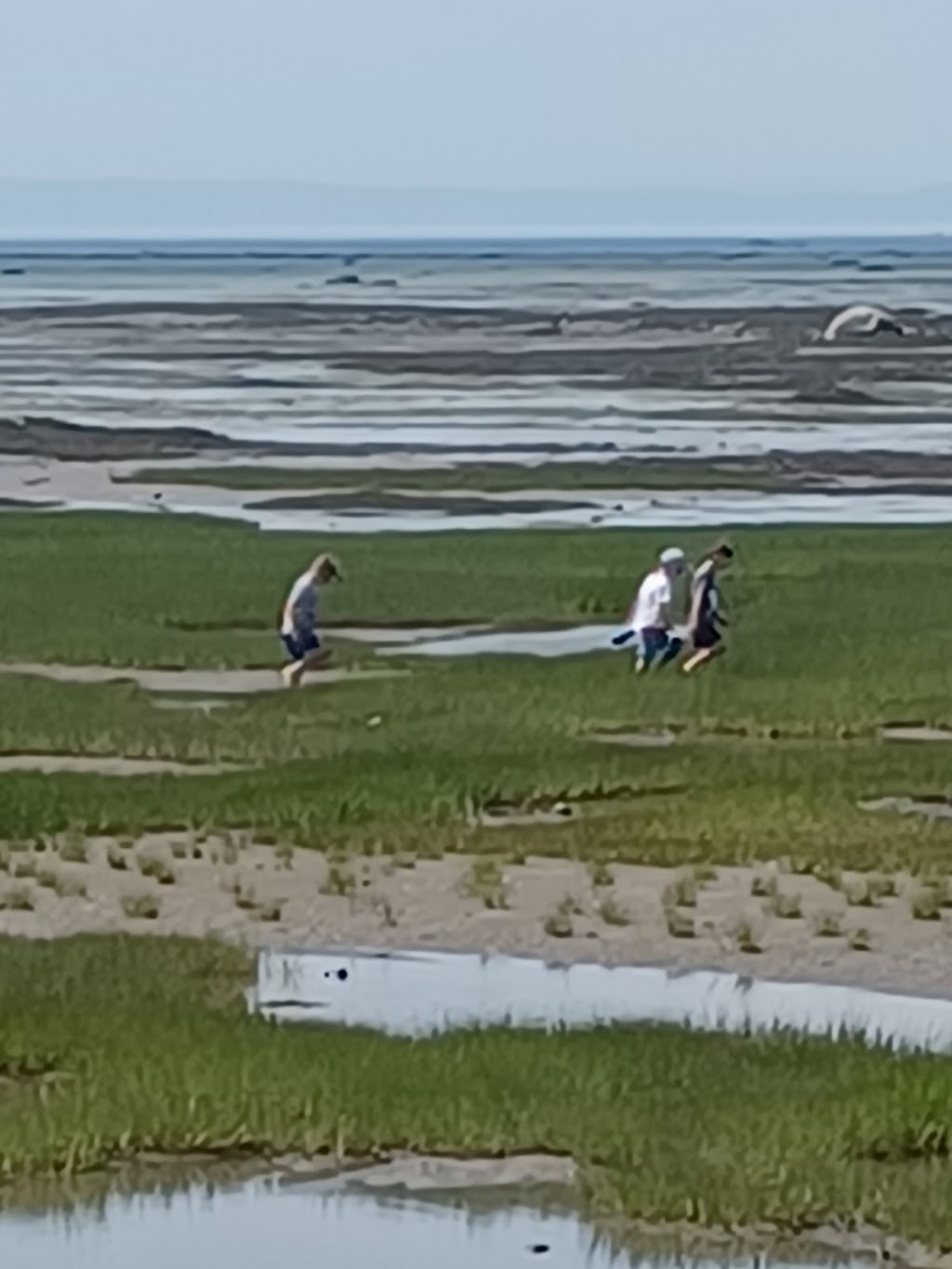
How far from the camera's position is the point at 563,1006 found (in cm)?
1525

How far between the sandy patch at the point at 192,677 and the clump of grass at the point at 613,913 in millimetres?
8537

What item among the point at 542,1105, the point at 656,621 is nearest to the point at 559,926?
the point at 542,1105

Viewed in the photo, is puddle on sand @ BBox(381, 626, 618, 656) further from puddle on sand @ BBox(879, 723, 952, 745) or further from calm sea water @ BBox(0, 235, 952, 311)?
calm sea water @ BBox(0, 235, 952, 311)

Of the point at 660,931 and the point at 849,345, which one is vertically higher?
the point at 849,345

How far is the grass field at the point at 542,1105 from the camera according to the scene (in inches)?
480

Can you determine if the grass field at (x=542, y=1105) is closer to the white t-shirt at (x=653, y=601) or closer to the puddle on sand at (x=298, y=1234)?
the puddle on sand at (x=298, y=1234)

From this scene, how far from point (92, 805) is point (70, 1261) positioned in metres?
9.40

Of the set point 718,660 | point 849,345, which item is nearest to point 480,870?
point 718,660

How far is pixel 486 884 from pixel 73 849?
8.42 ft

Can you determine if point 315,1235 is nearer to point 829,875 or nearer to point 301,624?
point 829,875

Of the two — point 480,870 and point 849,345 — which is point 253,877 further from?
point 849,345

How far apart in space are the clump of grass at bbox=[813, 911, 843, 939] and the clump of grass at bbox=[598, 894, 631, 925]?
94 centimetres

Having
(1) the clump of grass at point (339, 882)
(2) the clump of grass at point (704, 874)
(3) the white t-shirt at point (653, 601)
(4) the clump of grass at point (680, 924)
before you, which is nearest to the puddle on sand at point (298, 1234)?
(4) the clump of grass at point (680, 924)

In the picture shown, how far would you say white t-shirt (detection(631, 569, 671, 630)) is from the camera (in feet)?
84.5
